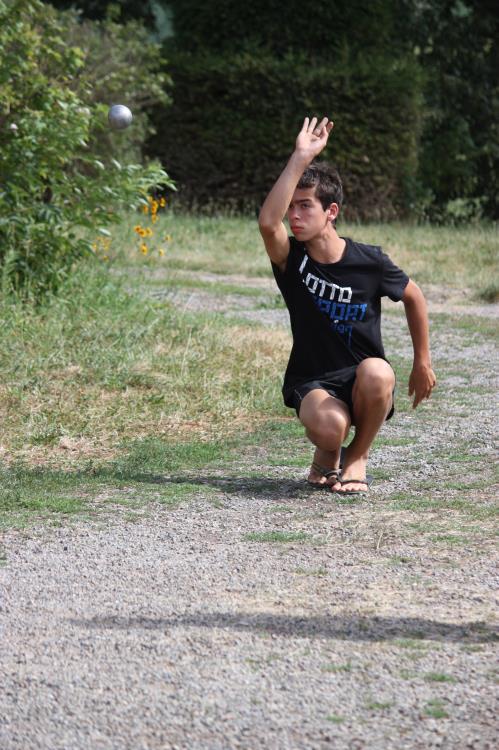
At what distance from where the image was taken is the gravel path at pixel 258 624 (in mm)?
2885

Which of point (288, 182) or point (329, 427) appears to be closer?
point (288, 182)

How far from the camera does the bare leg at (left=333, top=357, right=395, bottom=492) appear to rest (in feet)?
16.5

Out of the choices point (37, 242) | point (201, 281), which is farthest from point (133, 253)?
point (37, 242)

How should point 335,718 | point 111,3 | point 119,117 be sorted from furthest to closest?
point 111,3 → point 119,117 → point 335,718

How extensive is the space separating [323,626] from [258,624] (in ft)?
0.59

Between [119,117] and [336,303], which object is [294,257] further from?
[119,117]

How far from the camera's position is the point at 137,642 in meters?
3.36

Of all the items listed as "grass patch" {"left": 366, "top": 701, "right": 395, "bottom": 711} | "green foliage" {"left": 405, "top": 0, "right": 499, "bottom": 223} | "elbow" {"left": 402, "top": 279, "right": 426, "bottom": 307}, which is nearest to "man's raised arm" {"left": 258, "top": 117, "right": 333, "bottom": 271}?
"elbow" {"left": 402, "top": 279, "right": 426, "bottom": 307}

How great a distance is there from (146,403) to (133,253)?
18.9 ft

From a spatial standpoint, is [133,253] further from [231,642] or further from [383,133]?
[231,642]

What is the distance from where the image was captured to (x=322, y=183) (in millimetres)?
5117

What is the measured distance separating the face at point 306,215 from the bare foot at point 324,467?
875mm

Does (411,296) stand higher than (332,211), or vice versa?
(332,211)

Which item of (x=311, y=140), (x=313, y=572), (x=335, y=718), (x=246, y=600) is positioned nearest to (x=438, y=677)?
(x=335, y=718)
